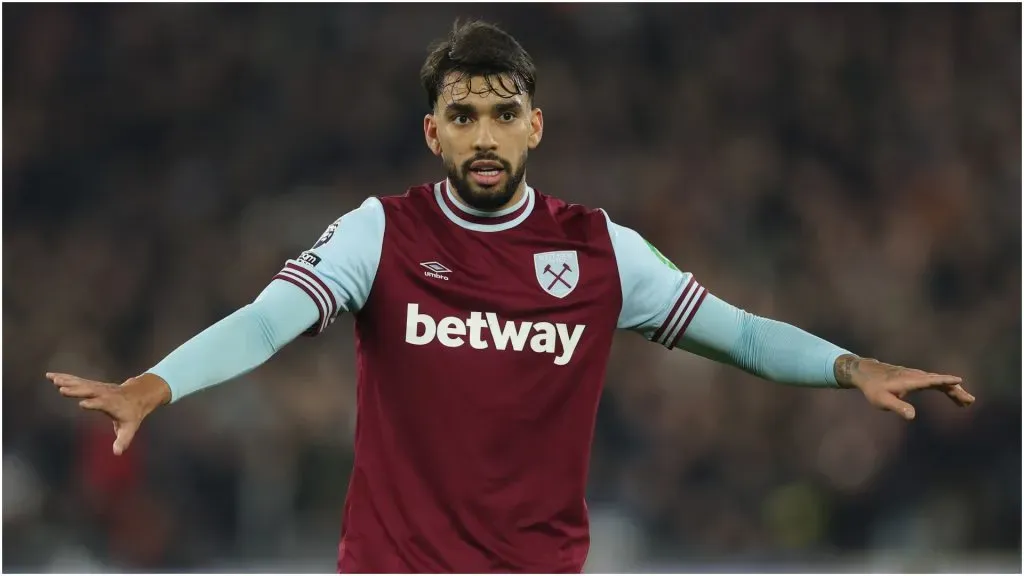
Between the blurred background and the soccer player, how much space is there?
4.05m

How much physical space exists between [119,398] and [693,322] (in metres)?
1.76

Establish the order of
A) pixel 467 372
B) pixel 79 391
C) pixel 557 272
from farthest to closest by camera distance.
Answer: pixel 557 272, pixel 467 372, pixel 79 391

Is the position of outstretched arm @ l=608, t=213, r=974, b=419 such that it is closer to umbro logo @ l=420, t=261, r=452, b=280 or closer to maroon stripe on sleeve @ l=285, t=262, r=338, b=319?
umbro logo @ l=420, t=261, r=452, b=280

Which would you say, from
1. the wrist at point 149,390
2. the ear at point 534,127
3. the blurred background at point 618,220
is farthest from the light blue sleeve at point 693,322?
the blurred background at point 618,220

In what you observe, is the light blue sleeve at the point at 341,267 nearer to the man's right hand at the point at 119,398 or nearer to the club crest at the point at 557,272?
the club crest at the point at 557,272

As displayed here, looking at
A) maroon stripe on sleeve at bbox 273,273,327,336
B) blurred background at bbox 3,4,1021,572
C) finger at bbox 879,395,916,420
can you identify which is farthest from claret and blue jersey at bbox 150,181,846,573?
blurred background at bbox 3,4,1021,572

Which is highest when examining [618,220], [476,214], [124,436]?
[618,220]

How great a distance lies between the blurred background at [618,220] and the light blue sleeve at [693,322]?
3.91m

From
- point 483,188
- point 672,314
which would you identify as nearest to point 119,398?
point 483,188

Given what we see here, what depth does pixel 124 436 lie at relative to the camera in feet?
10.8

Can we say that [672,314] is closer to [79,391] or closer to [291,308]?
[291,308]

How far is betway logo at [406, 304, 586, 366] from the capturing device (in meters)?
4.02

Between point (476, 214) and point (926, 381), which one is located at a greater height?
point (476, 214)

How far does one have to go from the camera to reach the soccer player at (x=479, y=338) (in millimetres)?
3953
